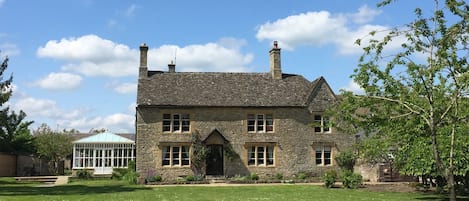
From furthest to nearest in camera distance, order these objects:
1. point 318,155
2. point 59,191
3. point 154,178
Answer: point 318,155
point 154,178
point 59,191

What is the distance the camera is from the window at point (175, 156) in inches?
1423

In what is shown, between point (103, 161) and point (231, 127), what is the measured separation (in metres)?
14.3

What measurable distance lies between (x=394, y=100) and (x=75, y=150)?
1482 inches

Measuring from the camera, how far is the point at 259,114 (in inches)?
1479

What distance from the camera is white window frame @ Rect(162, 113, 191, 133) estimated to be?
120ft

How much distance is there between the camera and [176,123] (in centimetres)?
3666

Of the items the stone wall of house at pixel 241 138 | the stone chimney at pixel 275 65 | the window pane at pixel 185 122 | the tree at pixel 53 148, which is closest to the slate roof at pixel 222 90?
the stone chimney at pixel 275 65

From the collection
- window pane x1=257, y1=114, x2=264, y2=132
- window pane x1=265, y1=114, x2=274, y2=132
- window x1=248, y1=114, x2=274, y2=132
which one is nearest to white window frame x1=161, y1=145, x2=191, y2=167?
window x1=248, y1=114, x2=274, y2=132

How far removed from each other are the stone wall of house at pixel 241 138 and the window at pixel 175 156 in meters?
0.37

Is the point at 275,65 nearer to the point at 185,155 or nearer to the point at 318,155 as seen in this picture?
the point at 318,155

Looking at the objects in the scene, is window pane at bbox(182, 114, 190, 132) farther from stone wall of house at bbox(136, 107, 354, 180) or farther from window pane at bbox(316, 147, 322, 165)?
window pane at bbox(316, 147, 322, 165)

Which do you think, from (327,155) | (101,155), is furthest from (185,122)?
(101,155)

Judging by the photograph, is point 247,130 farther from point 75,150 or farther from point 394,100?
point 394,100

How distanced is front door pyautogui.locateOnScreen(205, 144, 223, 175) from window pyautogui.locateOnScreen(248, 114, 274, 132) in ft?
9.16
